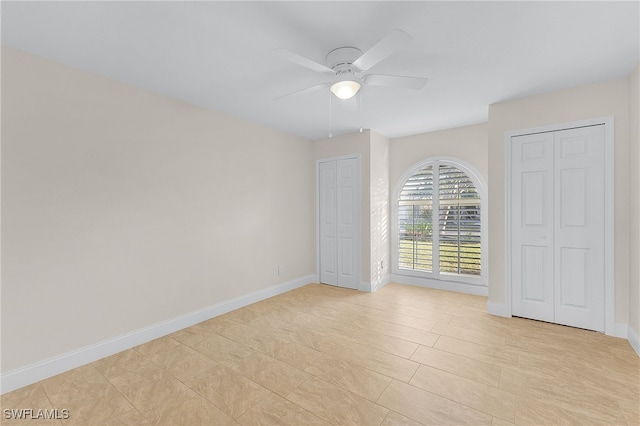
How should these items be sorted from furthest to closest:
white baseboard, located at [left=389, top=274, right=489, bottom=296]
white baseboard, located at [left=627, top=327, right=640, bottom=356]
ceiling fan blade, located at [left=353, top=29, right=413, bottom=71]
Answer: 1. white baseboard, located at [left=389, top=274, right=489, bottom=296]
2. white baseboard, located at [left=627, top=327, right=640, bottom=356]
3. ceiling fan blade, located at [left=353, top=29, right=413, bottom=71]

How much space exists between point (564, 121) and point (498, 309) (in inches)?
89.4

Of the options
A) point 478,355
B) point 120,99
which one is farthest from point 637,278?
point 120,99

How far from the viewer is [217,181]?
360 cm

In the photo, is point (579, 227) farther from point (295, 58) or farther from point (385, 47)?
point (295, 58)

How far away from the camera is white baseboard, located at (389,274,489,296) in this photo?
4246 mm

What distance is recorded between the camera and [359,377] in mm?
2221

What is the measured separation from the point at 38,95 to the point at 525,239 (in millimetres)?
5009

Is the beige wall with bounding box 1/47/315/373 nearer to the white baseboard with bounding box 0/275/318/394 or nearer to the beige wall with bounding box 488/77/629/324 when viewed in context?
the white baseboard with bounding box 0/275/318/394

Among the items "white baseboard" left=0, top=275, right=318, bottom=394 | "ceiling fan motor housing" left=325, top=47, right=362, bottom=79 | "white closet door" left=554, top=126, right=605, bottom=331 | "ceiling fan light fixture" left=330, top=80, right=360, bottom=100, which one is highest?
"ceiling fan motor housing" left=325, top=47, right=362, bottom=79

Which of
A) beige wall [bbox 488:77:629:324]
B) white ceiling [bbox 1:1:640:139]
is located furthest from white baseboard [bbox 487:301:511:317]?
white ceiling [bbox 1:1:640:139]

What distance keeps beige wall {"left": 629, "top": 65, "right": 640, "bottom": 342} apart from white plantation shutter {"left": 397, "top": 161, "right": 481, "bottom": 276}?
1.65 metres

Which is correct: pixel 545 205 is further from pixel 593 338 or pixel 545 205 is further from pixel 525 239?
pixel 593 338

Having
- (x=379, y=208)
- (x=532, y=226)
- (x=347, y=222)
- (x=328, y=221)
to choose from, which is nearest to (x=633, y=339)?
(x=532, y=226)

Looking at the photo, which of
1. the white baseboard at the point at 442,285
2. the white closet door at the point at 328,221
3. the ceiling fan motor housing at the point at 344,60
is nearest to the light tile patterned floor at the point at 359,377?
the white baseboard at the point at 442,285
